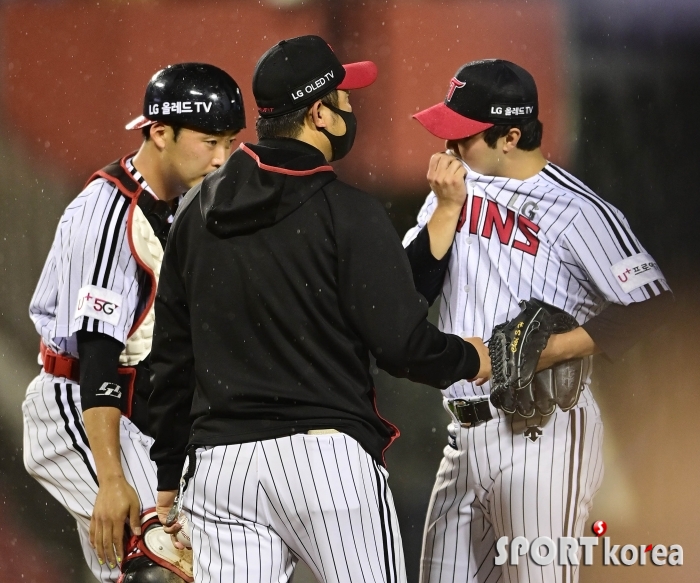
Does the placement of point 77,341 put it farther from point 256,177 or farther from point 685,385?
point 685,385

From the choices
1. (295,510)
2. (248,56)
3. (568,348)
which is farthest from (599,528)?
(248,56)

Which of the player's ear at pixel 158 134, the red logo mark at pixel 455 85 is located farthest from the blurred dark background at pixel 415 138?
the player's ear at pixel 158 134

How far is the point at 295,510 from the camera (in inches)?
69.3

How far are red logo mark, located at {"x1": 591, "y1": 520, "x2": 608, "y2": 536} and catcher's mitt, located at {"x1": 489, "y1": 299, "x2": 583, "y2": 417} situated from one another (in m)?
0.74

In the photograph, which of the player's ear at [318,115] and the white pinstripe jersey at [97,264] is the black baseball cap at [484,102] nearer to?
the player's ear at [318,115]

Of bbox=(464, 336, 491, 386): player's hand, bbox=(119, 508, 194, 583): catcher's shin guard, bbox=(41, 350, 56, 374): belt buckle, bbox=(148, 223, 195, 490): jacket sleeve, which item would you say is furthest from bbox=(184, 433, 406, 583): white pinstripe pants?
bbox=(41, 350, 56, 374): belt buckle

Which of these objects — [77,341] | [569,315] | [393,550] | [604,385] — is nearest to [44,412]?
[77,341]

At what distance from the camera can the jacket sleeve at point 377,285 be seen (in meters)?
1.74

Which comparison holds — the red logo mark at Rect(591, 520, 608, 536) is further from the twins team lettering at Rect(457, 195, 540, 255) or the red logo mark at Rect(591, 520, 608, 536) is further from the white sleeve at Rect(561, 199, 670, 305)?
the twins team lettering at Rect(457, 195, 540, 255)

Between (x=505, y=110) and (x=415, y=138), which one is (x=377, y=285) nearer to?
(x=505, y=110)

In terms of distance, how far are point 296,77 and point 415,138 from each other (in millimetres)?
1441

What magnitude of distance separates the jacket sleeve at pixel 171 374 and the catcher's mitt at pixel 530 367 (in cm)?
68

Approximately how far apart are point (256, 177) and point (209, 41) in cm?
175

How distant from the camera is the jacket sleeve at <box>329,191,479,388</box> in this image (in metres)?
1.74
